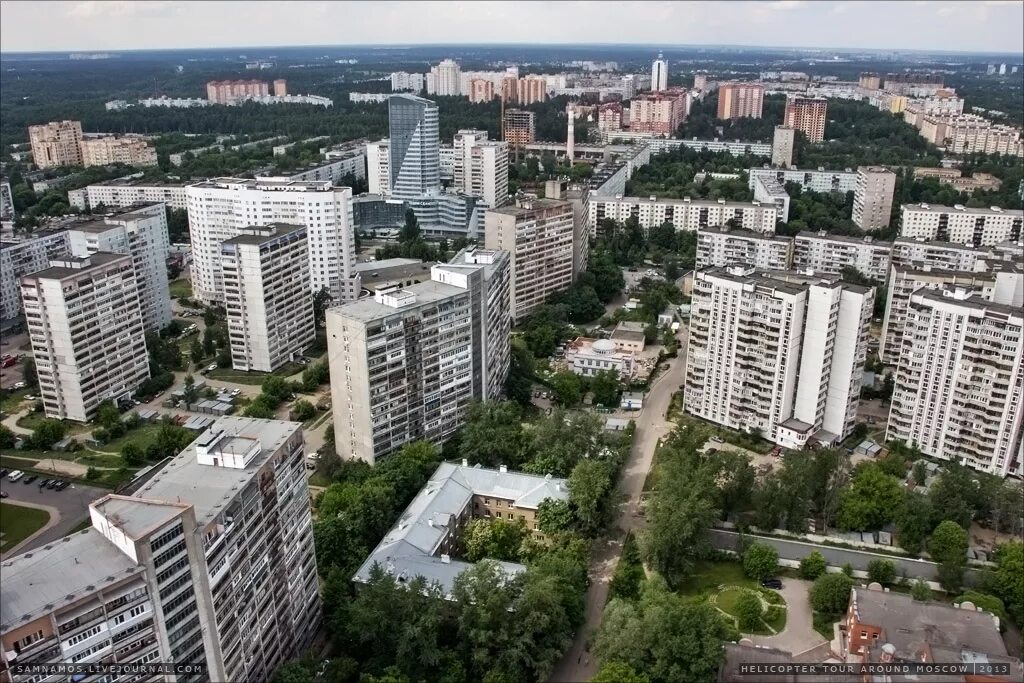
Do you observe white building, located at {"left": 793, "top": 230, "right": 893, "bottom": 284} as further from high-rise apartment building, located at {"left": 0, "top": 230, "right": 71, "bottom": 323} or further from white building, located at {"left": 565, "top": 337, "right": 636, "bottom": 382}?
high-rise apartment building, located at {"left": 0, "top": 230, "right": 71, "bottom": 323}

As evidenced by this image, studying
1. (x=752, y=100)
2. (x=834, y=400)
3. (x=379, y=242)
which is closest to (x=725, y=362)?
(x=834, y=400)

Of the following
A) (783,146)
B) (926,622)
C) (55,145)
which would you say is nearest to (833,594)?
(926,622)

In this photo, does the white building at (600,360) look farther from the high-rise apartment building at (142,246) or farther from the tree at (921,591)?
the high-rise apartment building at (142,246)

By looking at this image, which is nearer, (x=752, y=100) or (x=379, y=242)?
(x=379, y=242)

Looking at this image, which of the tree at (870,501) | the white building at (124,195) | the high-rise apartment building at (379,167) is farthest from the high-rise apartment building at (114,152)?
the tree at (870,501)

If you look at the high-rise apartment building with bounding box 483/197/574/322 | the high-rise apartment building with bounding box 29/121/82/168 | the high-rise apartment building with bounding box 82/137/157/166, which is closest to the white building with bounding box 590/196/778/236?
the high-rise apartment building with bounding box 483/197/574/322

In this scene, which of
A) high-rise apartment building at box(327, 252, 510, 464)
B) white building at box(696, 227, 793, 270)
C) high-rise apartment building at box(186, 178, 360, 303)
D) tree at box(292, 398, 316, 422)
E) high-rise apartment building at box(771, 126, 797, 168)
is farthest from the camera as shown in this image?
high-rise apartment building at box(771, 126, 797, 168)

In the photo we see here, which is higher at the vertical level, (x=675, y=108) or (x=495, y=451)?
(x=675, y=108)

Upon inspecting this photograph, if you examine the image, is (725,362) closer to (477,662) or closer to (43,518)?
(477,662)
